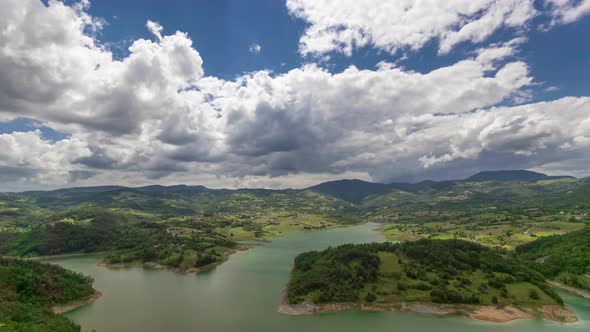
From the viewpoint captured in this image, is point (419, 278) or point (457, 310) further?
point (419, 278)

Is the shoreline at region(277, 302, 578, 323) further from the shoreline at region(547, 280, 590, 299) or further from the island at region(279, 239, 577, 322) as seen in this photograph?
the shoreline at region(547, 280, 590, 299)

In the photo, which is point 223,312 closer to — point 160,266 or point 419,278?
point 419,278

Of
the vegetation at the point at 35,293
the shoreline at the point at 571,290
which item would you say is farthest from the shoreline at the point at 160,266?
the shoreline at the point at 571,290

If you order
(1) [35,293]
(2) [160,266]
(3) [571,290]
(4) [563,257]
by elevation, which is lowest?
(3) [571,290]

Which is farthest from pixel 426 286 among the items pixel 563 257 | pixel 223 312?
pixel 563 257

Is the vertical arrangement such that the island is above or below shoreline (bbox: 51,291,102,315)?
above

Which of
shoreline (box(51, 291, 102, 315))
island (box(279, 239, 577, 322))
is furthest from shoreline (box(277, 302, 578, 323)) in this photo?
shoreline (box(51, 291, 102, 315))

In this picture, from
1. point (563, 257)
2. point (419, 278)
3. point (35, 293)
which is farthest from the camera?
point (563, 257)

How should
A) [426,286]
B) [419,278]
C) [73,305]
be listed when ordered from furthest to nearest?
[419,278] → [73,305] → [426,286]
